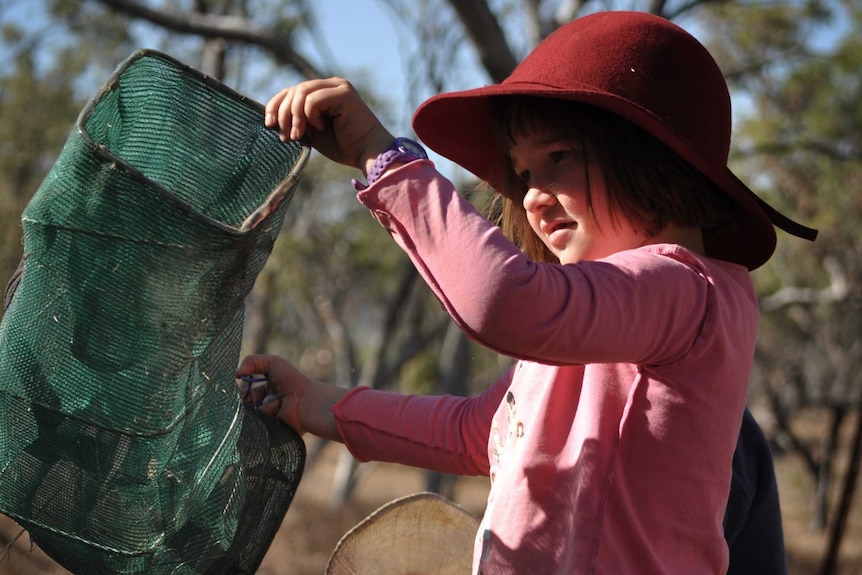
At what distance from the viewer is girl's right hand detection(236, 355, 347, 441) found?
6.15 ft

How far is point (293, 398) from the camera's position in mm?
1881

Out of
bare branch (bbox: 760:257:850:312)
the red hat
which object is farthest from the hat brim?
bare branch (bbox: 760:257:850:312)

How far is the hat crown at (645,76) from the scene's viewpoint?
4.63 feet

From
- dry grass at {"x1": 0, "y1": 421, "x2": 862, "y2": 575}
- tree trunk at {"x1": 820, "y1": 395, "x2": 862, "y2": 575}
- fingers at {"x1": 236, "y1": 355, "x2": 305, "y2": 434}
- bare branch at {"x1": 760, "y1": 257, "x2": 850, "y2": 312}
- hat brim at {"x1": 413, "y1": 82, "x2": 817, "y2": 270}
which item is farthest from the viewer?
bare branch at {"x1": 760, "y1": 257, "x2": 850, "y2": 312}

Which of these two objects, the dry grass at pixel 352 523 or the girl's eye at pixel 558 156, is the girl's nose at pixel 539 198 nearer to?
the girl's eye at pixel 558 156

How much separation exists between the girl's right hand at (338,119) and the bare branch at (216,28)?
3199mm

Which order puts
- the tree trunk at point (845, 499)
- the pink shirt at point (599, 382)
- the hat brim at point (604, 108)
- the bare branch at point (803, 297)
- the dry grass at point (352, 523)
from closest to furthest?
1. the pink shirt at point (599, 382)
2. the hat brim at point (604, 108)
3. the tree trunk at point (845, 499)
4. the dry grass at point (352, 523)
5. the bare branch at point (803, 297)

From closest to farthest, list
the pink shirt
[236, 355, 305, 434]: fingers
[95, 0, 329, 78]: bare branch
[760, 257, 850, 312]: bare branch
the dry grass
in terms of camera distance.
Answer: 1. the pink shirt
2. [236, 355, 305, 434]: fingers
3. [95, 0, 329, 78]: bare branch
4. the dry grass
5. [760, 257, 850, 312]: bare branch

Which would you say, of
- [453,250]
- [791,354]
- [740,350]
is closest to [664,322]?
[740,350]

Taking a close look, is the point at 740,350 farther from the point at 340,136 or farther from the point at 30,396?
the point at 30,396

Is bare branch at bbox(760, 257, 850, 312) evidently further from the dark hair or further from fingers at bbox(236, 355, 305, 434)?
the dark hair

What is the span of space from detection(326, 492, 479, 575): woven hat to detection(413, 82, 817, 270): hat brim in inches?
24.8

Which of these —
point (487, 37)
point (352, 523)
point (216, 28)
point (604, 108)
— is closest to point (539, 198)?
point (604, 108)

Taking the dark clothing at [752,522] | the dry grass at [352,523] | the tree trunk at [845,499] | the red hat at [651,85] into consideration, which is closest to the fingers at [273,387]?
the red hat at [651,85]
